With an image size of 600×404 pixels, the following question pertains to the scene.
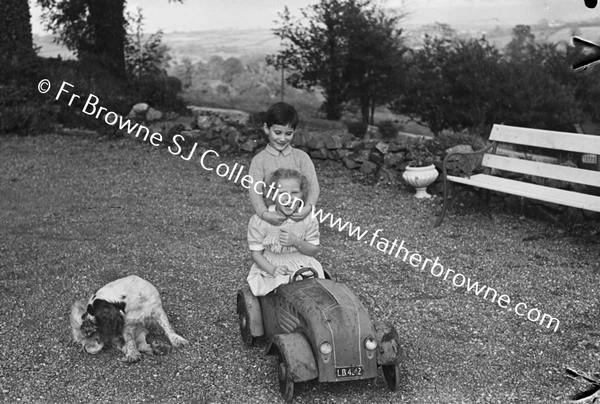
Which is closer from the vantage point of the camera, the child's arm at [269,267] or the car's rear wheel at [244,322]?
the child's arm at [269,267]

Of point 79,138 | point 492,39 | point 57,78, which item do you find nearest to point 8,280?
point 79,138

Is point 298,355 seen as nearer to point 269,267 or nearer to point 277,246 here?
point 269,267

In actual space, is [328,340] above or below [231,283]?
above

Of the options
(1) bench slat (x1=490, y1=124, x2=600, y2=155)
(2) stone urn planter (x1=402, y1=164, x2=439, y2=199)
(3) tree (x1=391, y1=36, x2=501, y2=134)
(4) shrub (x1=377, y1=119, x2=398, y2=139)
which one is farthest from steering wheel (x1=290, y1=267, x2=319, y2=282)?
(3) tree (x1=391, y1=36, x2=501, y2=134)

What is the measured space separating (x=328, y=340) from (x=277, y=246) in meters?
0.96

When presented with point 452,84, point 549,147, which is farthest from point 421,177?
point 452,84

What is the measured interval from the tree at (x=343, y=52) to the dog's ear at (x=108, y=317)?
394 inches

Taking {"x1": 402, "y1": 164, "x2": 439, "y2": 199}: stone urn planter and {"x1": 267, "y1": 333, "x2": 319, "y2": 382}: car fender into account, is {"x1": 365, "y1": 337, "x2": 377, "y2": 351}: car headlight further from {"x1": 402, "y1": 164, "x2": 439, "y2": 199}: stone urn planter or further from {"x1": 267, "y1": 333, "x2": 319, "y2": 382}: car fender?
{"x1": 402, "y1": 164, "x2": 439, "y2": 199}: stone urn planter

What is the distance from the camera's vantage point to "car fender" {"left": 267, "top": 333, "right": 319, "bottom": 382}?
14.2ft

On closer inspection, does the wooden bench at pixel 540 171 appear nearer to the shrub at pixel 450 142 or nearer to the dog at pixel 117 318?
the shrub at pixel 450 142

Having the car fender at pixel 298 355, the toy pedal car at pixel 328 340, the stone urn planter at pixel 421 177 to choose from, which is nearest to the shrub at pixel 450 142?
the stone urn planter at pixel 421 177

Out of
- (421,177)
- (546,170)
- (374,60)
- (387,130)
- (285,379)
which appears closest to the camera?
(285,379)

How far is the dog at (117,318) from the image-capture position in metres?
5.04

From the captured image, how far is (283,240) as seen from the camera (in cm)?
505
